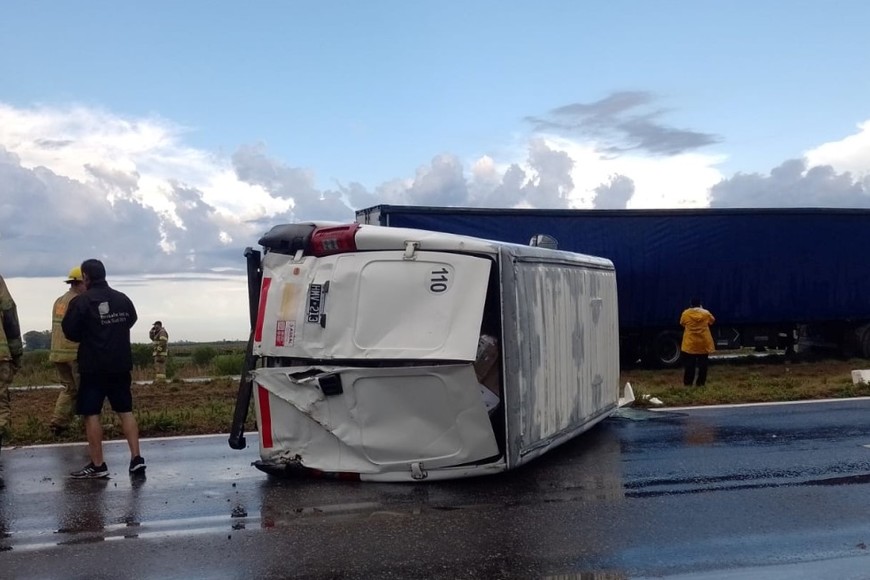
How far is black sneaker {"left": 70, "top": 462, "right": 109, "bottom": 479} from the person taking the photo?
26.3ft

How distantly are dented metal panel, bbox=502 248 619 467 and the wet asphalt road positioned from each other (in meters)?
0.40

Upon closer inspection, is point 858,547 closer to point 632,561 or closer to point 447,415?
point 632,561

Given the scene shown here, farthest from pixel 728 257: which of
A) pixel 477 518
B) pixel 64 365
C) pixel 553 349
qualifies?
pixel 477 518

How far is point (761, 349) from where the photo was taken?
2169 cm

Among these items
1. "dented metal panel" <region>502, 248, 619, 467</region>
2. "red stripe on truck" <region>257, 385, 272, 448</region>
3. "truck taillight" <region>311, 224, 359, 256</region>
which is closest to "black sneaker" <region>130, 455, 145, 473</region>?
"red stripe on truck" <region>257, 385, 272, 448</region>

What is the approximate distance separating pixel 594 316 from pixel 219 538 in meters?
4.94

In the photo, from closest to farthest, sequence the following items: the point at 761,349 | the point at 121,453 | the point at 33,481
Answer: the point at 33,481, the point at 121,453, the point at 761,349

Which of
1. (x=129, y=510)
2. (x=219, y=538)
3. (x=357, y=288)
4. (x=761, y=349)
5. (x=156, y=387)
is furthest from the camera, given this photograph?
(x=761, y=349)

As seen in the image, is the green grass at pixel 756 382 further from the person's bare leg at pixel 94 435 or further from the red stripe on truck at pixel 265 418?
the person's bare leg at pixel 94 435

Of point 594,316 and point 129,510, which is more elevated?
point 594,316

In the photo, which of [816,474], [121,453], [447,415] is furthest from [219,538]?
[816,474]

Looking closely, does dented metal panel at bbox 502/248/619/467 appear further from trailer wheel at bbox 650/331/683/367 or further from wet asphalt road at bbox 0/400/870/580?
trailer wheel at bbox 650/331/683/367

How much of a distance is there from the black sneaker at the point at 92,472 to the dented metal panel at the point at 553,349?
3.46 m

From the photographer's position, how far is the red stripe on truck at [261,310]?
770cm
